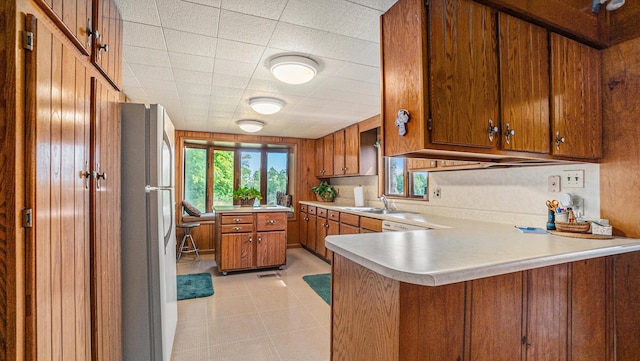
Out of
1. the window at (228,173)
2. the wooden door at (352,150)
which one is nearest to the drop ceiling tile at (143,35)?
the wooden door at (352,150)

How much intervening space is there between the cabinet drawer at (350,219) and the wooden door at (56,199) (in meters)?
2.78

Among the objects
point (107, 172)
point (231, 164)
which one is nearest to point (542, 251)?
point (107, 172)

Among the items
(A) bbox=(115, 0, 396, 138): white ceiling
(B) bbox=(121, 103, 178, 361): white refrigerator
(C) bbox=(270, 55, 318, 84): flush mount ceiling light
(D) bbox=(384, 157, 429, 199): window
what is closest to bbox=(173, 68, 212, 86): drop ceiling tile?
(A) bbox=(115, 0, 396, 138): white ceiling

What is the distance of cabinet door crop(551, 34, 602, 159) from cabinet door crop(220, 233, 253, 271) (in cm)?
349

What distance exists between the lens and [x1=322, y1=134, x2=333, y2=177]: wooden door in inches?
209

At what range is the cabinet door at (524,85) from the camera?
1.40 metres

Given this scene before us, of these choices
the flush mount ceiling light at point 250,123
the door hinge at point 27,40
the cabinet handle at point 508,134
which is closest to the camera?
the door hinge at point 27,40

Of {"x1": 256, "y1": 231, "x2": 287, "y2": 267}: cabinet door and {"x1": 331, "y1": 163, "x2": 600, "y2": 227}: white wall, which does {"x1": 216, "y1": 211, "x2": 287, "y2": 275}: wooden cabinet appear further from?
{"x1": 331, "y1": 163, "x2": 600, "y2": 227}: white wall

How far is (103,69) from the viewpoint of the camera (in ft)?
4.42

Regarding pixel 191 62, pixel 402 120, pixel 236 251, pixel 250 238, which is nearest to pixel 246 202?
pixel 250 238

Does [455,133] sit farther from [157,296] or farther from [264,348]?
[264,348]

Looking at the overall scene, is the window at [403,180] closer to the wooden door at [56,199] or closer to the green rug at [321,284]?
the green rug at [321,284]

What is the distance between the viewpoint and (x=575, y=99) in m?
1.66

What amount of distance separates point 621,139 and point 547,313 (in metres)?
1.15
